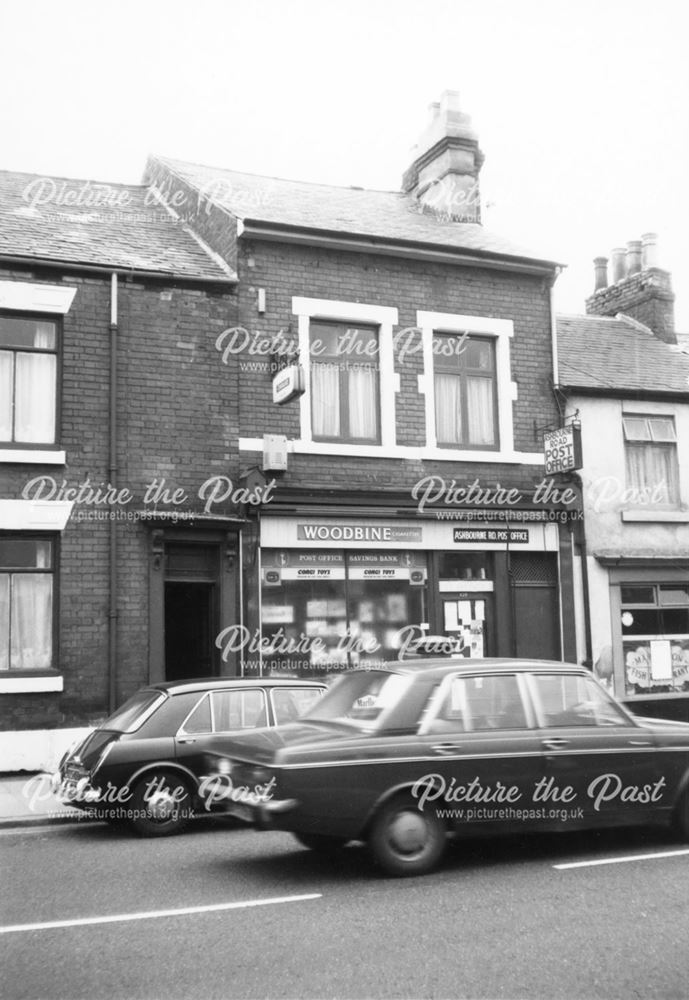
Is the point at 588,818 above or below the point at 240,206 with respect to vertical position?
below

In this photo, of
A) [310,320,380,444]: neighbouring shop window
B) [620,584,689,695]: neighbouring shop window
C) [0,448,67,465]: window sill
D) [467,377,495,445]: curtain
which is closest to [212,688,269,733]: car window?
[0,448,67,465]: window sill

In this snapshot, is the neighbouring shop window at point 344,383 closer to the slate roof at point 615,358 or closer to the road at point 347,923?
the slate roof at point 615,358

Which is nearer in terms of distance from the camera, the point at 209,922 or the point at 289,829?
the point at 209,922

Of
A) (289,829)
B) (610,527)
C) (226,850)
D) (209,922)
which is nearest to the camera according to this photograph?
(209,922)

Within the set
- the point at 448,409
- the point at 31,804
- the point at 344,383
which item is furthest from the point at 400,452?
the point at 31,804

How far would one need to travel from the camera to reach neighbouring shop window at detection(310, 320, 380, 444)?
15688mm

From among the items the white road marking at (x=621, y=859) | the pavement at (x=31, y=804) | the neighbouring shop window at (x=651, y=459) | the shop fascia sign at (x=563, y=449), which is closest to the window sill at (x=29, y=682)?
the pavement at (x=31, y=804)

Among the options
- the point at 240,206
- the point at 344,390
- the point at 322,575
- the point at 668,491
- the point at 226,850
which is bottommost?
the point at 226,850

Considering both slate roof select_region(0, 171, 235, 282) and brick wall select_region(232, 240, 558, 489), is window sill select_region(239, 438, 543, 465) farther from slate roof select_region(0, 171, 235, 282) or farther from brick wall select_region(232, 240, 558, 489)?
slate roof select_region(0, 171, 235, 282)

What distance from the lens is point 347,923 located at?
6.38m

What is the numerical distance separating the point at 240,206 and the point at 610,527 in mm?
7705

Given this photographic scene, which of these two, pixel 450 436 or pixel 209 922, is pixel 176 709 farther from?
pixel 450 436

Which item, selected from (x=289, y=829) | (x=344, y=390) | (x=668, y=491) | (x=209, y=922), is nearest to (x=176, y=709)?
(x=289, y=829)

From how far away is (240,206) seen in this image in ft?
53.8
